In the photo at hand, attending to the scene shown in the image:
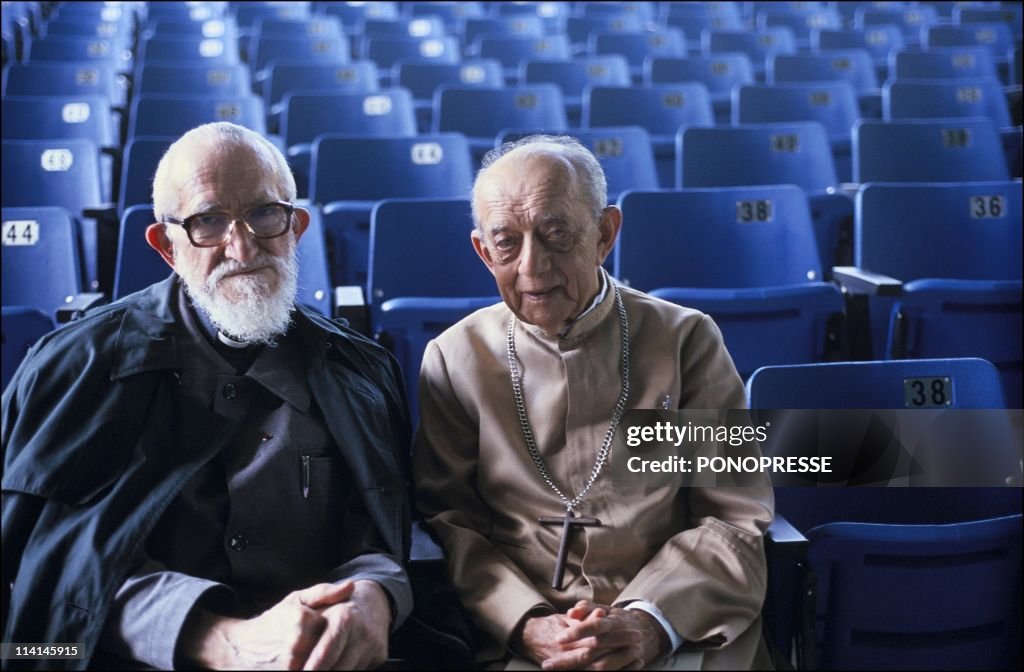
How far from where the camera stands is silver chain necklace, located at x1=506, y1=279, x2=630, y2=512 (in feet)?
4.95

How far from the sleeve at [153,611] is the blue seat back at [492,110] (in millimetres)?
3070

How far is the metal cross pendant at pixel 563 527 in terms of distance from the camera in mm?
1446

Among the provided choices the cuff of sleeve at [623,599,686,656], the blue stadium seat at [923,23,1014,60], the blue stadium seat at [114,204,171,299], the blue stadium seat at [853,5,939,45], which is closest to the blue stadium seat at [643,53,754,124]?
the blue stadium seat at [923,23,1014,60]

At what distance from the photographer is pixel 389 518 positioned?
1.45 metres

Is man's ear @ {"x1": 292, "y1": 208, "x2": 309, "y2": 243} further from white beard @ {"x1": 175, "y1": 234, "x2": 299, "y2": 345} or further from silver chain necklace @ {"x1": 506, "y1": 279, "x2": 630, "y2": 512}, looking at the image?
silver chain necklace @ {"x1": 506, "y1": 279, "x2": 630, "y2": 512}

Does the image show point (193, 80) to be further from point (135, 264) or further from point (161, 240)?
point (161, 240)

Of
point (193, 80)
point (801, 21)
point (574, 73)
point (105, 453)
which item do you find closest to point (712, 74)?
point (574, 73)

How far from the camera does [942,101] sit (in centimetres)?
441

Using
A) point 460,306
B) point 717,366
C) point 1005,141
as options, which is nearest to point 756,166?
point 1005,141

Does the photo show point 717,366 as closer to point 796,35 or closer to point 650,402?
point 650,402

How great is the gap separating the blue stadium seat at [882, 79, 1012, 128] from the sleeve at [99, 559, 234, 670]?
3.95 metres

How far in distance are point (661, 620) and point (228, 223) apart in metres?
0.88

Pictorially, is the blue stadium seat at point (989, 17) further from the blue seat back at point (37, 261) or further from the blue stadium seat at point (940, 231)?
the blue seat back at point (37, 261)

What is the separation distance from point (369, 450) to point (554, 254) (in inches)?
16.6
